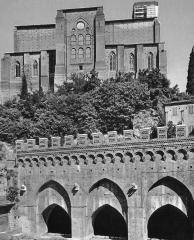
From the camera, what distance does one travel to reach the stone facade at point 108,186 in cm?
2798

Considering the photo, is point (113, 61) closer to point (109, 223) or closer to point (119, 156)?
point (109, 223)

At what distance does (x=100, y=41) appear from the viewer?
238ft

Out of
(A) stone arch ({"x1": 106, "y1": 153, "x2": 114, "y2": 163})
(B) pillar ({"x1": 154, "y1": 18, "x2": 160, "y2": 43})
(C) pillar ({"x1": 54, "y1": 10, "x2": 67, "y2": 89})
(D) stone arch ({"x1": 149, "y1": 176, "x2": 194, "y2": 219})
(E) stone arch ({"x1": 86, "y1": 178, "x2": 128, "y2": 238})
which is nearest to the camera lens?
Result: (D) stone arch ({"x1": 149, "y1": 176, "x2": 194, "y2": 219})

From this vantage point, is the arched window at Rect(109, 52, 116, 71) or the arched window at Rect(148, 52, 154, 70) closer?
the arched window at Rect(148, 52, 154, 70)

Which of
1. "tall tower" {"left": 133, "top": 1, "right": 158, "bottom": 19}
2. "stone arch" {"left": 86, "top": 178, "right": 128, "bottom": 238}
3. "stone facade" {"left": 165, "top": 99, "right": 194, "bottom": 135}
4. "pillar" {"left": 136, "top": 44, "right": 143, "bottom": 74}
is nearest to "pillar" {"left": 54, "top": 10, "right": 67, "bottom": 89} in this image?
"pillar" {"left": 136, "top": 44, "right": 143, "bottom": 74}

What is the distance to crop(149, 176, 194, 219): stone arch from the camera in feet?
90.9

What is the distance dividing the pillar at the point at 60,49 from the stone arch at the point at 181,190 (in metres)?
44.9

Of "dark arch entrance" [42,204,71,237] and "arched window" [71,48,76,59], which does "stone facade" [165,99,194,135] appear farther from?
"arched window" [71,48,76,59]

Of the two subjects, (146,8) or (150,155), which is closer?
(150,155)

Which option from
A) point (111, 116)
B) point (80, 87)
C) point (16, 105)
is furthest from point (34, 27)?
point (111, 116)

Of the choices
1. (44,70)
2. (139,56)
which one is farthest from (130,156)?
(44,70)

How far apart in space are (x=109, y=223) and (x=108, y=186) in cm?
454

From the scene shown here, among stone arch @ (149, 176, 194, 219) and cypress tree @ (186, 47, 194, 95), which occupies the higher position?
cypress tree @ (186, 47, 194, 95)

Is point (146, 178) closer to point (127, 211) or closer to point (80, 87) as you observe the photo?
point (127, 211)
